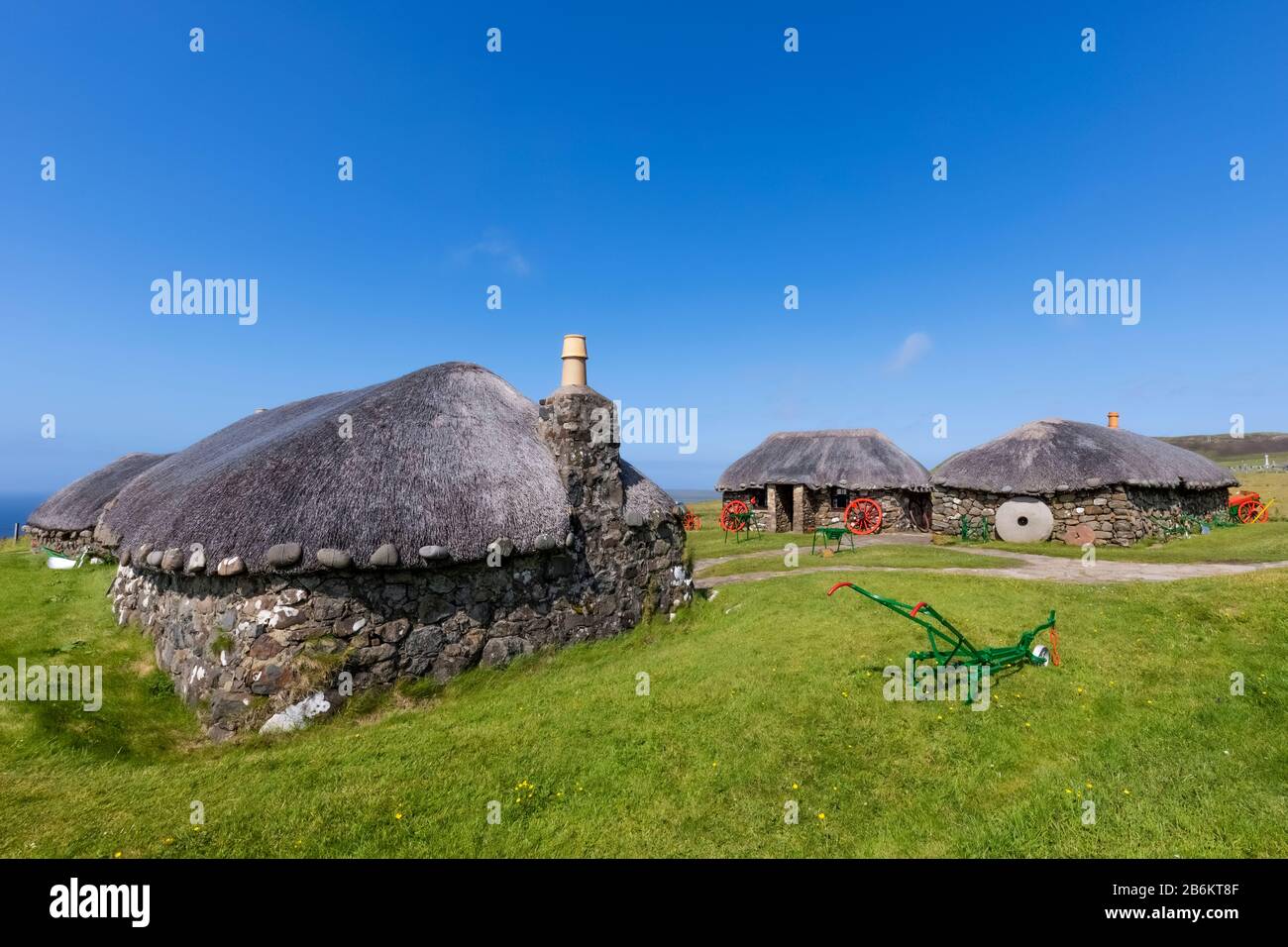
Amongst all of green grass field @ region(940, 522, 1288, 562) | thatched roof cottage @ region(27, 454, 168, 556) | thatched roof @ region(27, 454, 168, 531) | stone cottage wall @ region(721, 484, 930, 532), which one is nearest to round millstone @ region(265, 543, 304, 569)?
thatched roof cottage @ region(27, 454, 168, 556)

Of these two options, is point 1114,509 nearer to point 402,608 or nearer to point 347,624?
point 402,608

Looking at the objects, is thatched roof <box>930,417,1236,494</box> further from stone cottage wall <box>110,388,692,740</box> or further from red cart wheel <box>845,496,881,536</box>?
stone cottage wall <box>110,388,692,740</box>

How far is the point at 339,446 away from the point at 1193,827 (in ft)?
40.8

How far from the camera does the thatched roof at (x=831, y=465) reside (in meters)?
29.2

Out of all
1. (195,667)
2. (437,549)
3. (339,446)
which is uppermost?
(339,446)

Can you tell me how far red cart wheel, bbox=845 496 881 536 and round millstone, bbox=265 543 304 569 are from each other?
85.3ft

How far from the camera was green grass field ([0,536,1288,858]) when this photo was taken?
5.44 m

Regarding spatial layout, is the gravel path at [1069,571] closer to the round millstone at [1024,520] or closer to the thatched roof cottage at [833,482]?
the round millstone at [1024,520]

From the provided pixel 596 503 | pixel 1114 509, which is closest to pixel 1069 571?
pixel 1114 509

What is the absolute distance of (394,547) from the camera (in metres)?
8.69

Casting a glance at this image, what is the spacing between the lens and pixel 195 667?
28.7ft
